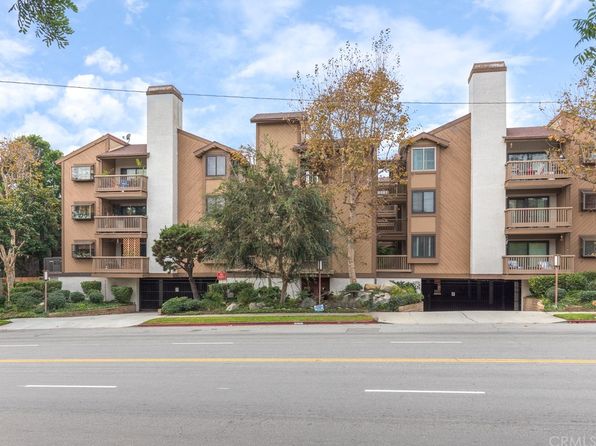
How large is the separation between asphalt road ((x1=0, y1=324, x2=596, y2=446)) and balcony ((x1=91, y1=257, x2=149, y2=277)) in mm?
16941

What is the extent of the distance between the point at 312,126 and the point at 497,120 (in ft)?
38.6

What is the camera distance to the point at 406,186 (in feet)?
98.6

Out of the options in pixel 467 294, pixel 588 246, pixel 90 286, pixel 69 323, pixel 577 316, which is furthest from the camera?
pixel 90 286

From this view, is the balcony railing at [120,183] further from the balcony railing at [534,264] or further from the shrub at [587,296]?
the shrub at [587,296]

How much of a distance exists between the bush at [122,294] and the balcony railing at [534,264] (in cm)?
2426

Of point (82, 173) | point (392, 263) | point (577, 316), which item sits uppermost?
point (82, 173)

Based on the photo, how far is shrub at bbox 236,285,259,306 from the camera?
85.0 feet

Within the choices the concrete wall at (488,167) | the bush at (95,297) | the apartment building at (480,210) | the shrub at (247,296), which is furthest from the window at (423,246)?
the bush at (95,297)

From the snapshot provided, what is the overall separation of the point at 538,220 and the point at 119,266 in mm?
26597

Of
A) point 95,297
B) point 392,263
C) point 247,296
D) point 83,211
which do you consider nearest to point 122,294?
point 95,297

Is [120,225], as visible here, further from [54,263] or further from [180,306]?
[180,306]

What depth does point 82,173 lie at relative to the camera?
3375 cm

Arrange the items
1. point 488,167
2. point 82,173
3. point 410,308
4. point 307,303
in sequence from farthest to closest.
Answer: point 82,173, point 488,167, point 307,303, point 410,308

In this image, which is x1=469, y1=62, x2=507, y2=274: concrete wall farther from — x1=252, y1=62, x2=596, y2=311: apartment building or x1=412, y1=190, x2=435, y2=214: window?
x1=412, y1=190, x2=435, y2=214: window
